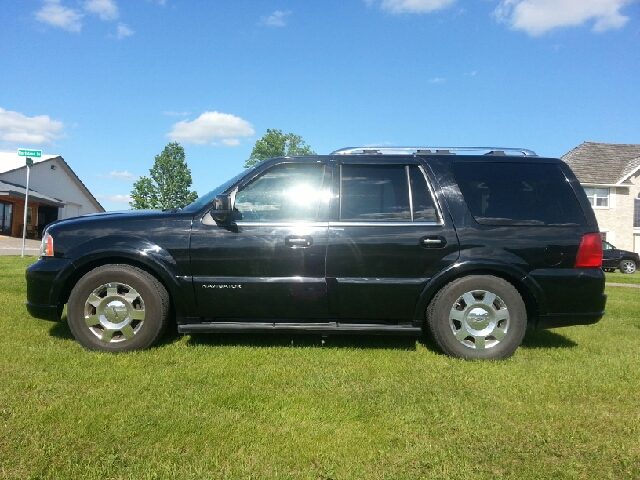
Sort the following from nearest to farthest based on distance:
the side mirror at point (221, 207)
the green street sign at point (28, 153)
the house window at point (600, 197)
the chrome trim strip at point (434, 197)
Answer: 1. the side mirror at point (221, 207)
2. the chrome trim strip at point (434, 197)
3. the green street sign at point (28, 153)
4. the house window at point (600, 197)

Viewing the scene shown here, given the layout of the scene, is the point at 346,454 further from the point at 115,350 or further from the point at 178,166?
the point at 178,166

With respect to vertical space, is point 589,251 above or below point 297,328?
above

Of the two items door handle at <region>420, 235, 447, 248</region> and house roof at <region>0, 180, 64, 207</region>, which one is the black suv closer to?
door handle at <region>420, 235, 447, 248</region>

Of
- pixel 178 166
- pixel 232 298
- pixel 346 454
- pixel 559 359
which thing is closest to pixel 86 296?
pixel 232 298

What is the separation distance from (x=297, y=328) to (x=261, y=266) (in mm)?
637

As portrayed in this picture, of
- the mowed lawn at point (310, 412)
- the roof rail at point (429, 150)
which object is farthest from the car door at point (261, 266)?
the roof rail at point (429, 150)

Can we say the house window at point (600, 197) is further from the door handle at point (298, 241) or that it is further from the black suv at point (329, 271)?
the door handle at point (298, 241)

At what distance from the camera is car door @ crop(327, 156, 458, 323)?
4.21 m

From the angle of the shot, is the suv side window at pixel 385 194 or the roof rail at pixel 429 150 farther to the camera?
the roof rail at pixel 429 150

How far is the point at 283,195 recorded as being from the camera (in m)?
4.38

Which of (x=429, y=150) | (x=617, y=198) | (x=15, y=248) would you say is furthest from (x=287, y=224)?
(x=617, y=198)

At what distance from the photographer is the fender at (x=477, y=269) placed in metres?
4.22

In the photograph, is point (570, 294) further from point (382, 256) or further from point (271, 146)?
point (271, 146)

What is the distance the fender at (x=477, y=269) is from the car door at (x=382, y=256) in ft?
0.17
